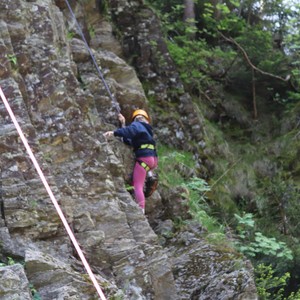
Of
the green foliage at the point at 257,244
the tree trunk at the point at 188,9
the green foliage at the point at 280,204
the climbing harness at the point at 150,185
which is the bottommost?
the green foliage at the point at 257,244

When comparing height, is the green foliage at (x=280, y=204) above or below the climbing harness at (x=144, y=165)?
below

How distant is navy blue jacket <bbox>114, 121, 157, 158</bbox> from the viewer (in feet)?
24.6

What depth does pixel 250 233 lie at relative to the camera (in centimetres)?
947

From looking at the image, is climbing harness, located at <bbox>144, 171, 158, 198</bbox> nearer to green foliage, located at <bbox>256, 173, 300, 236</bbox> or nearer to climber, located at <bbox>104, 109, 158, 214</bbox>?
climber, located at <bbox>104, 109, 158, 214</bbox>

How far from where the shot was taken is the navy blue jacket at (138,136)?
7512 millimetres

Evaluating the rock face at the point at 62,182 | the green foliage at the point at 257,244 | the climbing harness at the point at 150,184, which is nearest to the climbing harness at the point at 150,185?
the climbing harness at the point at 150,184

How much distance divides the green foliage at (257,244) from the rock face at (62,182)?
4.72 ft

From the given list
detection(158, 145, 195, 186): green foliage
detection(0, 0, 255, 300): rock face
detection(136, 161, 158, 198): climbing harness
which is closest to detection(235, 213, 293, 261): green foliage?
detection(158, 145, 195, 186): green foliage

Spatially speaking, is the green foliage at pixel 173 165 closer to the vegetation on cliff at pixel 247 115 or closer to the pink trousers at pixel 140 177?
the vegetation on cliff at pixel 247 115

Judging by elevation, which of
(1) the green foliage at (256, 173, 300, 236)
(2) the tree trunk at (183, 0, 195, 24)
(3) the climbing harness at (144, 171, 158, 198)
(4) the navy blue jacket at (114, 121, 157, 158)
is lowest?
(1) the green foliage at (256, 173, 300, 236)

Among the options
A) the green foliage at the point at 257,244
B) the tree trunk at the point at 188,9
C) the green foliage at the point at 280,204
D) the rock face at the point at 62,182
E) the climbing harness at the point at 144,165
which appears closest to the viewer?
the rock face at the point at 62,182

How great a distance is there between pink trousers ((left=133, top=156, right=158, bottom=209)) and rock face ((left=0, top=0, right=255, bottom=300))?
243mm

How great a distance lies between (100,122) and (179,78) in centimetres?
Result: 400

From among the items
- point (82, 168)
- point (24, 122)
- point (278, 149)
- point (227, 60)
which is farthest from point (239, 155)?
point (24, 122)
